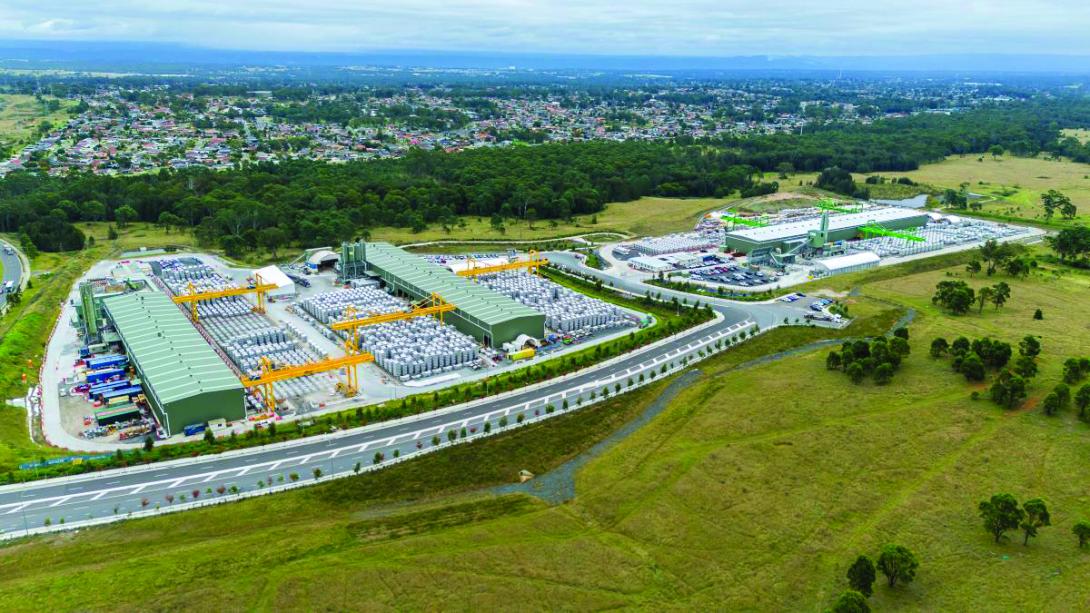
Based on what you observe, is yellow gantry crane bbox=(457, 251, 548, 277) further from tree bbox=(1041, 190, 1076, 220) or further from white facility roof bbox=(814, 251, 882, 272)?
tree bbox=(1041, 190, 1076, 220)

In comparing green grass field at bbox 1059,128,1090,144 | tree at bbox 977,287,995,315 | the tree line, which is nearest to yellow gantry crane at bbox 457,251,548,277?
the tree line

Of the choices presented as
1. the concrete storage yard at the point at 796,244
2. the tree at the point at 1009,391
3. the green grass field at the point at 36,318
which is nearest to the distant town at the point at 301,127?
the green grass field at the point at 36,318

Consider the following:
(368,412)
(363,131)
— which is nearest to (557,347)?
(368,412)

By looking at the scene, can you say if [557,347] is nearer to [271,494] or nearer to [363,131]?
[271,494]

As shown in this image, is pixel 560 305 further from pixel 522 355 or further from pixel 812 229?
pixel 812 229

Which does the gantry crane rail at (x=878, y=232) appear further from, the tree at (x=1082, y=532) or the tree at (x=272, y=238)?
the tree at (x=272, y=238)

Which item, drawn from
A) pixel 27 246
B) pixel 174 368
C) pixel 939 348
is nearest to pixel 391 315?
pixel 174 368
